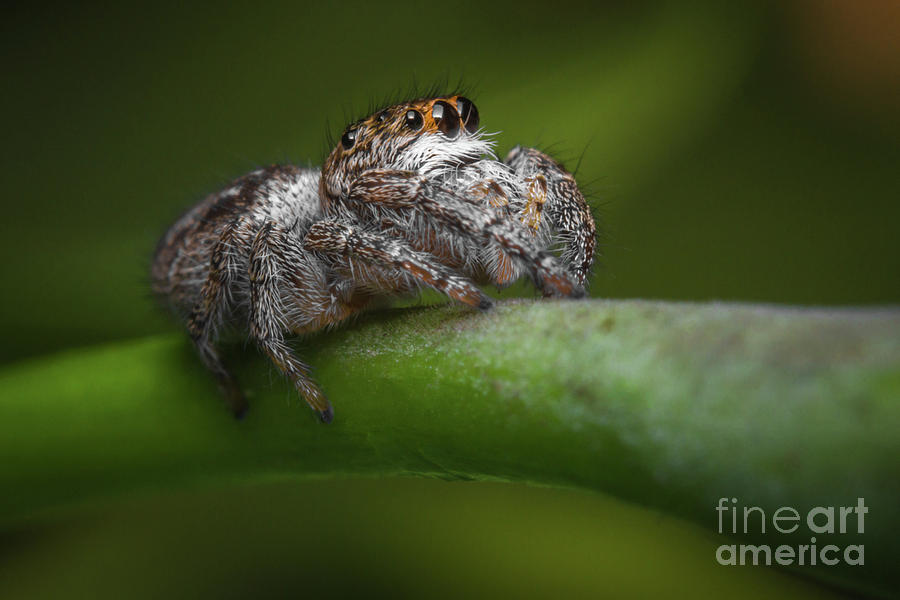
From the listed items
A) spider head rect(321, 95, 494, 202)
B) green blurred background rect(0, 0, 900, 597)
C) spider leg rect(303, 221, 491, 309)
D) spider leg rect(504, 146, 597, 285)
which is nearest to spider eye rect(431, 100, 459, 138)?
spider head rect(321, 95, 494, 202)

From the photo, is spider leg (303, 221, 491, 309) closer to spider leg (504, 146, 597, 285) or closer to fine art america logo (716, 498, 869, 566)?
spider leg (504, 146, 597, 285)

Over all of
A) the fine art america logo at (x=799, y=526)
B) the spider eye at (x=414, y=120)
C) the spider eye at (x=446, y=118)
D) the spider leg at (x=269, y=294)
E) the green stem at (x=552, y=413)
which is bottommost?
the fine art america logo at (x=799, y=526)

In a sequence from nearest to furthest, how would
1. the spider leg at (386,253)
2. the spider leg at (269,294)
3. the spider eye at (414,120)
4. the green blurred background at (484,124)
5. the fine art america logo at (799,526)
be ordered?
the fine art america logo at (799,526), the spider leg at (386,253), the spider leg at (269,294), the spider eye at (414,120), the green blurred background at (484,124)

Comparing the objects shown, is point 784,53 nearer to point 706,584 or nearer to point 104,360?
point 706,584

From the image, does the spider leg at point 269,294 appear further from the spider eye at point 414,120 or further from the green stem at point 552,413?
the spider eye at point 414,120

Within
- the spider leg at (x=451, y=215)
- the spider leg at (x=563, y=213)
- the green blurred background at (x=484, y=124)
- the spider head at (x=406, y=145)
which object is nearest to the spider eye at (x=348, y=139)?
the spider head at (x=406, y=145)

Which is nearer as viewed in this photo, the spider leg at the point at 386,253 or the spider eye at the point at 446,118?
the spider leg at the point at 386,253

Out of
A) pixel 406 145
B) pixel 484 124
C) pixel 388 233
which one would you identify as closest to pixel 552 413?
pixel 388 233
